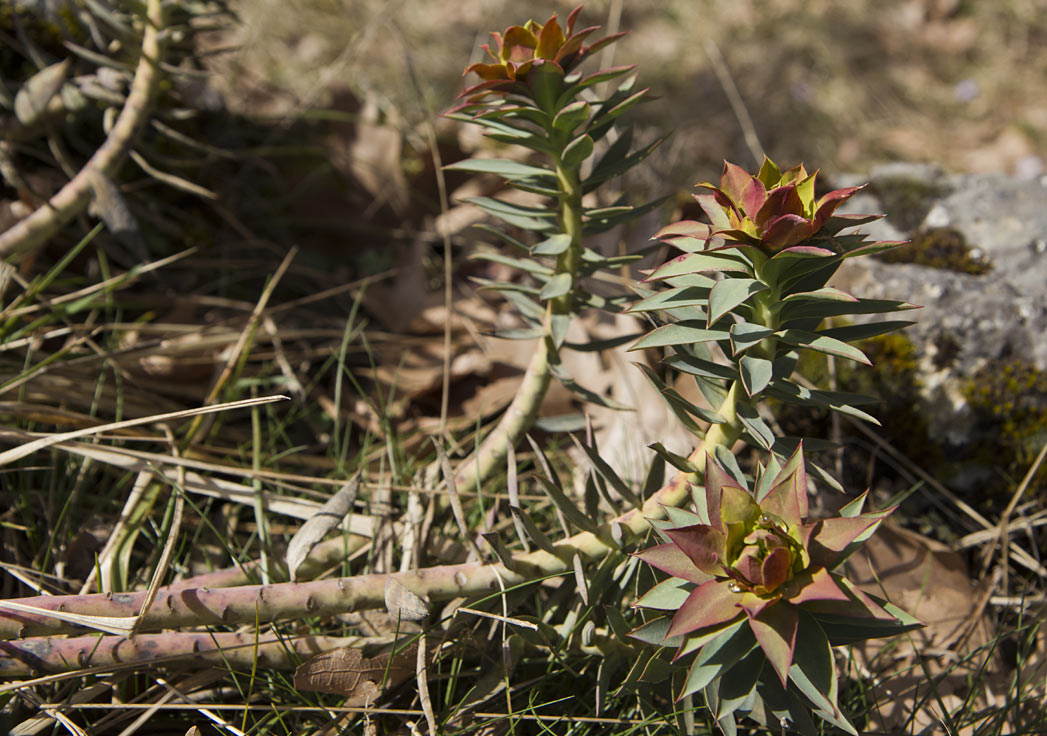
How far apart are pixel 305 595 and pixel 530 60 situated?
1030mm

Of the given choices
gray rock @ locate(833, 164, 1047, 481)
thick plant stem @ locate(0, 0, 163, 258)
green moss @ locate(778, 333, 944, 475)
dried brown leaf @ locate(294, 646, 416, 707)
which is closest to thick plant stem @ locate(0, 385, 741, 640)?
dried brown leaf @ locate(294, 646, 416, 707)

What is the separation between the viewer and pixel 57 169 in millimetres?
2230

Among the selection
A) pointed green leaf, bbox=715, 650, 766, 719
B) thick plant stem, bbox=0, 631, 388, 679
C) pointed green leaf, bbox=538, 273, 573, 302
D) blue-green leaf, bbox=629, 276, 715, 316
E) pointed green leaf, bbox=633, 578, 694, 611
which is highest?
blue-green leaf, bbox=629, 276, 715, 316

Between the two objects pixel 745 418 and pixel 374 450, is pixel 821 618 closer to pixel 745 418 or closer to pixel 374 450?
pixel 745 418

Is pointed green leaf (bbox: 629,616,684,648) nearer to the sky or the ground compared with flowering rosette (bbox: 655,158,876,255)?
nearer to the ground

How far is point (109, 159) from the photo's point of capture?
1.94 meters

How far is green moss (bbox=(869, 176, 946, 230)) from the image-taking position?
2340 mm

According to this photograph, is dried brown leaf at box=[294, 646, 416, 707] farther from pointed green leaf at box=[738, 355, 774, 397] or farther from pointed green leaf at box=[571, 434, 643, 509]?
pointed green leaf at box=[738, 355, 774, 397]

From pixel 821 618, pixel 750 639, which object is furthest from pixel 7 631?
pixel 821 618

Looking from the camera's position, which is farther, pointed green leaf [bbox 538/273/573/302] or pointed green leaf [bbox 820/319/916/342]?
pointed green leaf [bbox 538/273/573/302]

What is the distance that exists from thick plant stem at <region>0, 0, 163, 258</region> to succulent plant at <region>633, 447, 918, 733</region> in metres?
1.74

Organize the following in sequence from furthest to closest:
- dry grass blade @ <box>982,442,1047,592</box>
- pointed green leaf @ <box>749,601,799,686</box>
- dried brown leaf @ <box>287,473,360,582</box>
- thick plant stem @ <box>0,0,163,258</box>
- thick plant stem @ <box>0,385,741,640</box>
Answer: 1. thick plant stem @ <box>0,0,163,258</box>
2. dry grass blade @ <box>982,442,1047,592</box>
3. dried brown leaf @ <box>287,473,360,582</box>
4. thick plant stem @ <box>0,385,741,640</box>
5. pointed green leaf @ <box>749,601,799,686</box>

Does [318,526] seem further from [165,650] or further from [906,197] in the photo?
[906,197]

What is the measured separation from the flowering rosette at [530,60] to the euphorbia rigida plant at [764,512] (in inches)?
14.5
